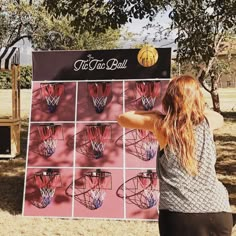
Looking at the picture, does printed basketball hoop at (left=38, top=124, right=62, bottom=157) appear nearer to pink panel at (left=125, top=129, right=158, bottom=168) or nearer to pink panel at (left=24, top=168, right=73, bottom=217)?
pink panel at (left=24, top=168, right=73, bottom=217)

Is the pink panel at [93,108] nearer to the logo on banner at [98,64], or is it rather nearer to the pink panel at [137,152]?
the logo on banner at [98,64]

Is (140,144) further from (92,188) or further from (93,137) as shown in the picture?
(92,188)

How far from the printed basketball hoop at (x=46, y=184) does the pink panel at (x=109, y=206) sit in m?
0.37

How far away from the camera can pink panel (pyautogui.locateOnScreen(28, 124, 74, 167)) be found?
264 inches

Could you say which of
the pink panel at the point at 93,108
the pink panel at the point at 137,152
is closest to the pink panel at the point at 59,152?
the pink panel at the point at 93,108

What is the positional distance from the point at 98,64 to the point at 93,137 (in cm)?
101

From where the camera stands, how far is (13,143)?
1174cm

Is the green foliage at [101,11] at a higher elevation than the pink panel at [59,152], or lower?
higher

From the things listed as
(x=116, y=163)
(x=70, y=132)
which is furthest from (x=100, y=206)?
(x=70, y=132)

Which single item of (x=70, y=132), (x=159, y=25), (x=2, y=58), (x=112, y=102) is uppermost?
(x=159, y=25)

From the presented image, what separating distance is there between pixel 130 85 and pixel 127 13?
1980mm

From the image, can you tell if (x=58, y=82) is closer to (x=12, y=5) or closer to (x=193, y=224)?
(x=193, y=224)

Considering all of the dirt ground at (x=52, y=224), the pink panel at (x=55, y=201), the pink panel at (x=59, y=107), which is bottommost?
the dirt ground at (x=52, y=224)

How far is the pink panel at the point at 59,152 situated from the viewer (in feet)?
22.0
